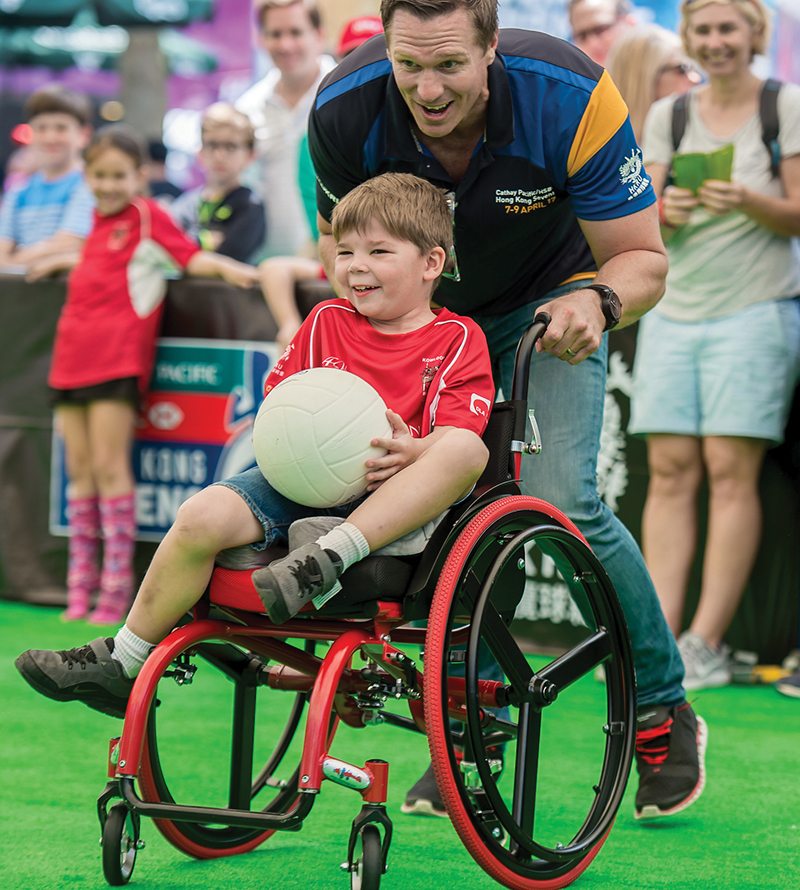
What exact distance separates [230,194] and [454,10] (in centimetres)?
316

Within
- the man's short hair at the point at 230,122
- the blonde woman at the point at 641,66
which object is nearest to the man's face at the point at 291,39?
the man's short hair at the point at 230,122

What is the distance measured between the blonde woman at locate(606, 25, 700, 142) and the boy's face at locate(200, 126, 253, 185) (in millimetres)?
1681

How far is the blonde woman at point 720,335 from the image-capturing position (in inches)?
140

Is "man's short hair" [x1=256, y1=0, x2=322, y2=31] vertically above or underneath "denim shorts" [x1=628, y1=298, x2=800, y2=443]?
above

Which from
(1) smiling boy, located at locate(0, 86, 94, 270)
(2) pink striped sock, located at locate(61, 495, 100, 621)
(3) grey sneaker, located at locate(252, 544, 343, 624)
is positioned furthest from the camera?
(1) smiling boy, located at locate(0, 86, 94, 270)

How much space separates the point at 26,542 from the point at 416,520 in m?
3.43

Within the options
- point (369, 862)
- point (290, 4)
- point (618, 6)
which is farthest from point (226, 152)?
point (369, 862)

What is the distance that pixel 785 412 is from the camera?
360 centimetres

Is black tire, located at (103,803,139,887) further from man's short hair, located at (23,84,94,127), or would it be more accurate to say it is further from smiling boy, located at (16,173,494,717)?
man's short hair, located at (23,84,94,127)

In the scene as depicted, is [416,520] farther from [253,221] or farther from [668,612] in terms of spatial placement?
[253,221]

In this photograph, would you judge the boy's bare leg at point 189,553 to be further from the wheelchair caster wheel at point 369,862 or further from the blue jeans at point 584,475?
the blue jeans at point 584,475

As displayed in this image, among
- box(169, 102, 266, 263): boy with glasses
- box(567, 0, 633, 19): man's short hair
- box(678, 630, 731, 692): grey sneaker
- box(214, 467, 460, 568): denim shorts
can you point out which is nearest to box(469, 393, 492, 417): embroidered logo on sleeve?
box(214, 467, 460, 568): denim shorts

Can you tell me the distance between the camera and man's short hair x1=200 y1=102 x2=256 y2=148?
498 cm

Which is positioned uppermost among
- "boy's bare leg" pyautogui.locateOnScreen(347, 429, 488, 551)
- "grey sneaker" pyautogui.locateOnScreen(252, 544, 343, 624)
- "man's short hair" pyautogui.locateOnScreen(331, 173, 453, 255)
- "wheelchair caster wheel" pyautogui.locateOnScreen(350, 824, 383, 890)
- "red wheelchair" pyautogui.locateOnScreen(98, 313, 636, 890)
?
"man's short hair" pyautogui.locateOnScreen(331, 173, 453, 255)
